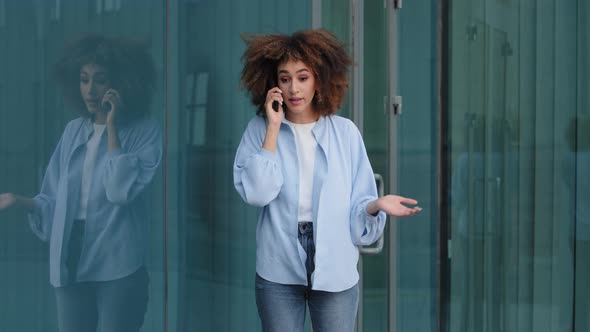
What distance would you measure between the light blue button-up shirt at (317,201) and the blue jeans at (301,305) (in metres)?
0.04

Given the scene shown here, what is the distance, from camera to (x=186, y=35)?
408 cm

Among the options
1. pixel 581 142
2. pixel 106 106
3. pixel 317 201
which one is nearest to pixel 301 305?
pixel 317 201

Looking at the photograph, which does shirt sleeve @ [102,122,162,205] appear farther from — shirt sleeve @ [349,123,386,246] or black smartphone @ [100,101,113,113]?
shirt sleeve @ [349,123,386,246]

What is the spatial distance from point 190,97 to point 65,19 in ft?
2.42

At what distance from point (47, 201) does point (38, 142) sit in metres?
0.22

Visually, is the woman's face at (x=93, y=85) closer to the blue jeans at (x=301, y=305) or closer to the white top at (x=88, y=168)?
the white top at (x=88, y=168)

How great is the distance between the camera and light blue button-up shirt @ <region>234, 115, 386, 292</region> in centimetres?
344

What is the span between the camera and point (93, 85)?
12.0ft

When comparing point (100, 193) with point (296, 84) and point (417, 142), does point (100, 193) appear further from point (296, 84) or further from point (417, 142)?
point (417, 142)

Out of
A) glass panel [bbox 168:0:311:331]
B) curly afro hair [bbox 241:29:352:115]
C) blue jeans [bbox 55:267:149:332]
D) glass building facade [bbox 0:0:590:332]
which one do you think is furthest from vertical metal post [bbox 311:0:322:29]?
blue jeans [bbox 55:267:149:332]

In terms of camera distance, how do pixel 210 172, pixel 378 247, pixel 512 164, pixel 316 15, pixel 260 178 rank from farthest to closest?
pixel 512 164 → pixel 316 15 → pixel 378 247 → pixel 210 172 → pixel 260 178

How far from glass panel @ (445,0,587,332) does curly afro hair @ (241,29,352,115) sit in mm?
1510

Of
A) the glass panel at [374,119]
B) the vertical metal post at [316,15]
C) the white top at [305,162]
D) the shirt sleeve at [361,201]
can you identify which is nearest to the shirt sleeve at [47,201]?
the white top at [305,162]

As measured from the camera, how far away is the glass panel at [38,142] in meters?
3.41
